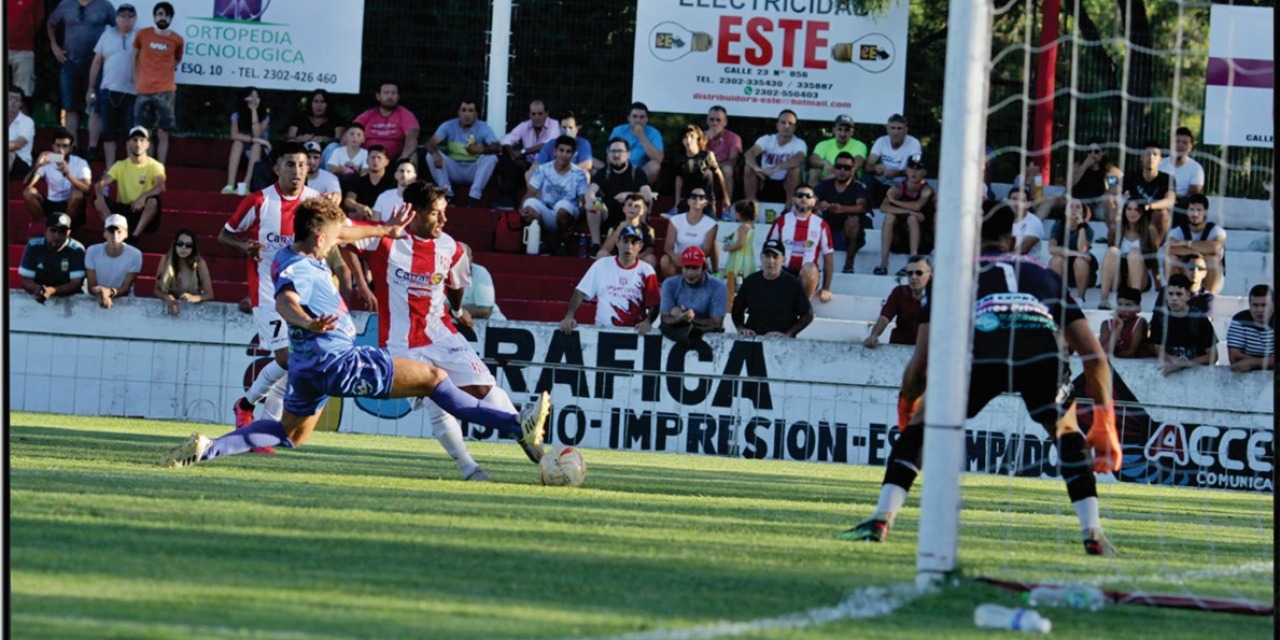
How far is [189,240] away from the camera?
1966cm

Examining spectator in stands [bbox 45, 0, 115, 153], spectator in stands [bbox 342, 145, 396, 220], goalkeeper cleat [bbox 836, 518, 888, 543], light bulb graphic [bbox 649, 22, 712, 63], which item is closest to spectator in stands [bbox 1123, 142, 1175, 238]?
light bulb graphic [bbox 649, 22, 712, 63]

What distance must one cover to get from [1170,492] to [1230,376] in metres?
1.83

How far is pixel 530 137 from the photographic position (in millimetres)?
23328

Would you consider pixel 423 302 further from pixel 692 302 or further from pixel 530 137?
pixel 530 137

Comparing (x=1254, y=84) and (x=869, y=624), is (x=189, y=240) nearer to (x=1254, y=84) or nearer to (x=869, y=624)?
(x=1254, y=84)

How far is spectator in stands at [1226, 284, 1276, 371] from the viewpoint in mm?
17953

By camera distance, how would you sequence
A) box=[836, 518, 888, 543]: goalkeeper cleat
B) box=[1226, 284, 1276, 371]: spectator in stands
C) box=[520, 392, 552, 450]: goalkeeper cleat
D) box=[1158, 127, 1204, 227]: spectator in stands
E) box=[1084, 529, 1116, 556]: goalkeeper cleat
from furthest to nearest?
1. box=[1158, 127, 1204, 227]: spectator in stands
2. box=[1226, 284, 1276, 371]: spectator in stands
3. box=[520, 392, 552, 450]: goalkeeper cleat
4. box=[1084, 529, 1116, 556]: goalkeeper cleat
5. box=[836, 518, 888, 543]: goalkeeper cleat

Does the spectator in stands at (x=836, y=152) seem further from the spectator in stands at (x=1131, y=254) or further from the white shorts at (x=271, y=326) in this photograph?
the white shorts at (x=271, y=326)

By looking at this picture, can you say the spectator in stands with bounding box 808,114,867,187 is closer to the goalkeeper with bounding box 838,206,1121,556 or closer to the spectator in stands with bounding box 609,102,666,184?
the spectator in stands with bounding box 609,102,666,184

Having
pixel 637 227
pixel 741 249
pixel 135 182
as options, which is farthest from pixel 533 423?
pixel 135 182

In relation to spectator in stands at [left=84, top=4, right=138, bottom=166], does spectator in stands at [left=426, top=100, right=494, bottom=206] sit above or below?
below

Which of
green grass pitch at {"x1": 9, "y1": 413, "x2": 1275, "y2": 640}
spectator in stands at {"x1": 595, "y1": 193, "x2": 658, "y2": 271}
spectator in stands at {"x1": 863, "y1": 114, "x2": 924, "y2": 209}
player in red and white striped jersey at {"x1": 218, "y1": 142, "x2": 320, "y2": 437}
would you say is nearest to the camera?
green grass pitch at {"x1": 9, "y1": 413, "x2": 1275, "y2": 640}

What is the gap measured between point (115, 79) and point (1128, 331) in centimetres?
1293

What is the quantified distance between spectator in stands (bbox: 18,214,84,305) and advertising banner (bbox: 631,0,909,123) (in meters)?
Result: 7.45
